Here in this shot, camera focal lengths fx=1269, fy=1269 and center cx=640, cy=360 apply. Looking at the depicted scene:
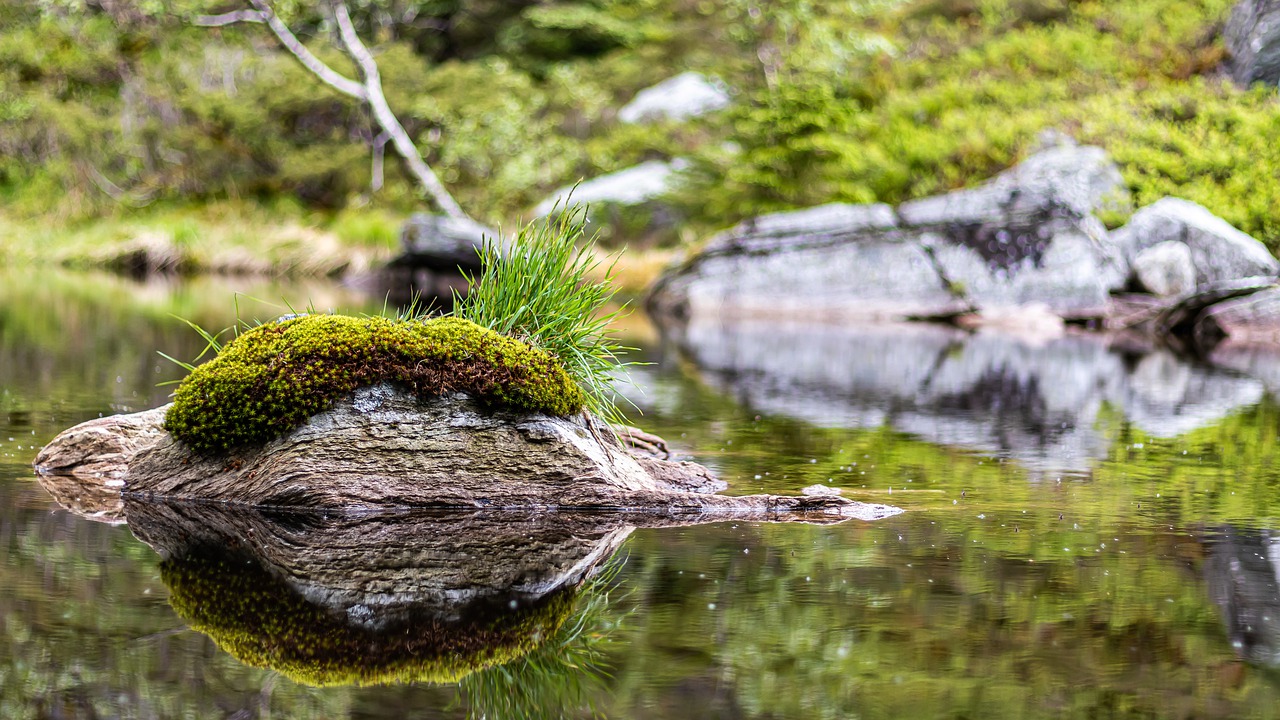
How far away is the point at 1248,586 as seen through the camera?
4.79 m

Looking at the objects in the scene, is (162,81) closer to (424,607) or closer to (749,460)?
(749,460)

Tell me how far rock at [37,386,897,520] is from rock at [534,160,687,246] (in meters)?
19.9

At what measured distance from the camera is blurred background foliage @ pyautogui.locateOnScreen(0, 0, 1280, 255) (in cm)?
2320

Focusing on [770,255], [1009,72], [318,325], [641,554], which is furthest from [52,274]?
[641,554]

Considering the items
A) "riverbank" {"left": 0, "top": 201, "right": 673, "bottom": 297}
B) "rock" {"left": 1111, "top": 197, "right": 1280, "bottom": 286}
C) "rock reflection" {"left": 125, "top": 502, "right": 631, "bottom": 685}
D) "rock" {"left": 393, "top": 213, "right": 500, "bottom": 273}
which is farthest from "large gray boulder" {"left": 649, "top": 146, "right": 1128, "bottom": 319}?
"rock reflection" {"left": 125, "top": 502, "right": 631, "bottom": 685}

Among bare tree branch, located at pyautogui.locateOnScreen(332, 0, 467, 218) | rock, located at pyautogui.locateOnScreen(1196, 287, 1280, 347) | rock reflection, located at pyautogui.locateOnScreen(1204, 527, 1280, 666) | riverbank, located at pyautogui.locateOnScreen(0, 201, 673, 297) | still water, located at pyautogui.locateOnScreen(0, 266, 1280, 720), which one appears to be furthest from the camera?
riverbank, located at pyautogui.locateOnScreen(0, 201, 673, 297)

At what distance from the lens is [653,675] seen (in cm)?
363

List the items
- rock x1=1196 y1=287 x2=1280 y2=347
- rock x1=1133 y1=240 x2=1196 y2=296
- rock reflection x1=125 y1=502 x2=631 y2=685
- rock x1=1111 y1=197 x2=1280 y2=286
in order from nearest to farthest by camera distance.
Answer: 1. rock reflection x1=125 y1=502 x2=631 y2=685
2. rock x1=1196 y1=287 x2=1280 y2=347
3. rock x1=1111 y1=197 x2=1280 y2=286
4. rock x1=1133 y1=240 x2=1196 y2=296

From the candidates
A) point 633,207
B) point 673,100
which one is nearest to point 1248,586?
point 633,207

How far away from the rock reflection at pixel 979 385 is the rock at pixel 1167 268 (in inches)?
84.1

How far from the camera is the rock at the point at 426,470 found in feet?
19.7

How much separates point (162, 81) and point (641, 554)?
32095 mm

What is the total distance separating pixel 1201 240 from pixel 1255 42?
7.72 metres

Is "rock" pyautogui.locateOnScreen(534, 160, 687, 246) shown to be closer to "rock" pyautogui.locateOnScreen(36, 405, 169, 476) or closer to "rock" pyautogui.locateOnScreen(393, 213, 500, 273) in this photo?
"rock" pyautogui.locateOnScreen(393, 213, 500, 273)
